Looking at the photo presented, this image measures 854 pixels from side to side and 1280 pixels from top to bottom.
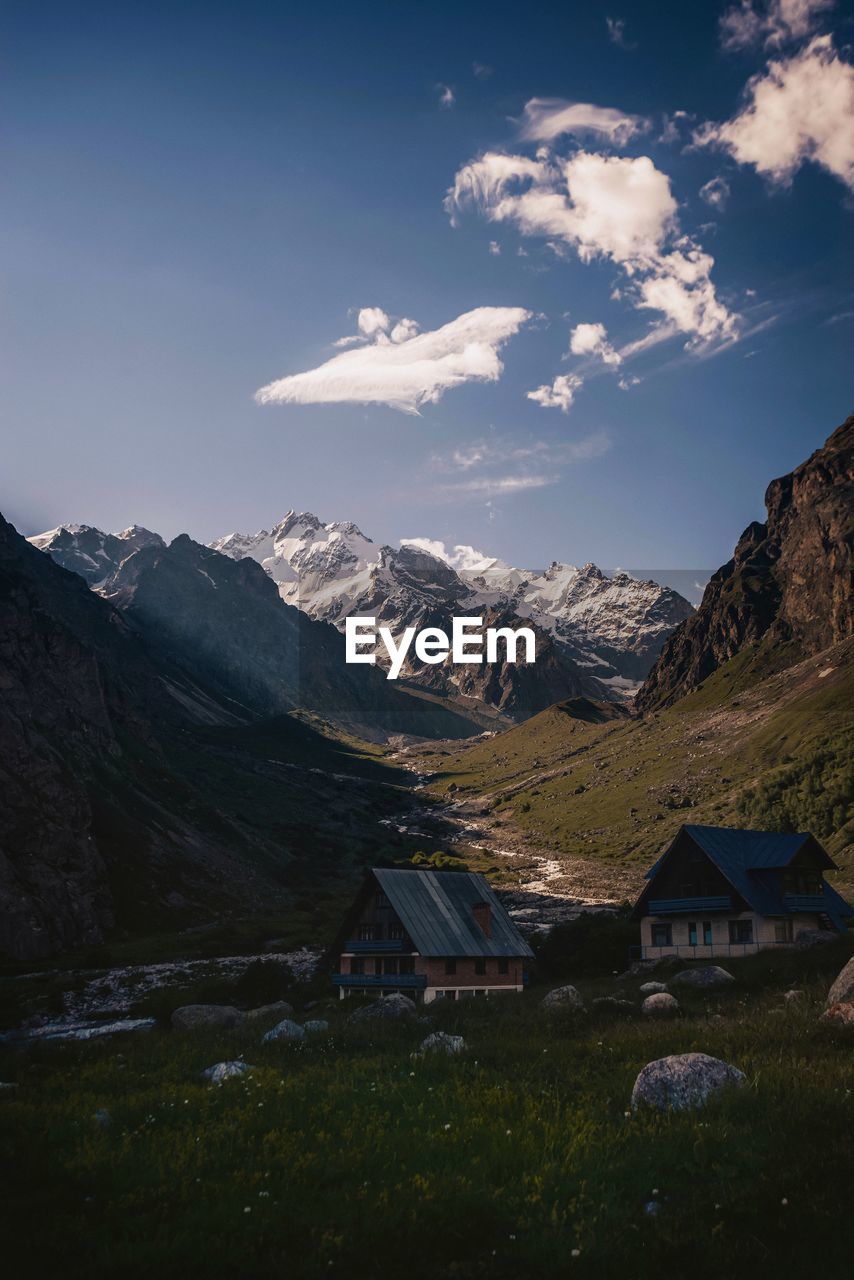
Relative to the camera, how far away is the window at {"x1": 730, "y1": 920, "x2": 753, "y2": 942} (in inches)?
2486

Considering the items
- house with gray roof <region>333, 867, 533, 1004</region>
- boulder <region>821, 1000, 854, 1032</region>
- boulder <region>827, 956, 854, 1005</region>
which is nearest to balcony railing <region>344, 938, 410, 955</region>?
house with gray roof <region>333, 867, 533, 1004</region>

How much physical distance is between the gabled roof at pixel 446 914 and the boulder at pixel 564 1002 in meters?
17.4

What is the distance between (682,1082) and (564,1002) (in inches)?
851

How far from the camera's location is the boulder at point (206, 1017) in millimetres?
41281

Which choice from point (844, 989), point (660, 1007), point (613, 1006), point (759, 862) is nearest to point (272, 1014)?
point (613, 1006)

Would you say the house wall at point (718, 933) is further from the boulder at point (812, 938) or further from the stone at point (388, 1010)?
the stone at point (388, 1010)

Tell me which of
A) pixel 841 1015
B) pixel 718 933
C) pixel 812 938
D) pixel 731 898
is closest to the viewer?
pixel 841 1015

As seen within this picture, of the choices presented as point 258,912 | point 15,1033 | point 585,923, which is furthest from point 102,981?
point 258,912

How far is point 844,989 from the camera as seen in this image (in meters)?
29.5

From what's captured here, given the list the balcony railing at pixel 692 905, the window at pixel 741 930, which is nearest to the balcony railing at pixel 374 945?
the balcony railing at pixel 692 905

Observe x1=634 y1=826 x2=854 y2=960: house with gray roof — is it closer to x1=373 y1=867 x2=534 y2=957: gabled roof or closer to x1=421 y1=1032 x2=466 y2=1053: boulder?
x1=373 y1=867 x2=534 y2=957: gabled roof

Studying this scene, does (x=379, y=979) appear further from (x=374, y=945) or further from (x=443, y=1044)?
(x=443, y=1044)

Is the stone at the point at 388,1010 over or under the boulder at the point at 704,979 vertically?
under

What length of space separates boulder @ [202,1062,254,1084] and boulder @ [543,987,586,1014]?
16.4 metres
